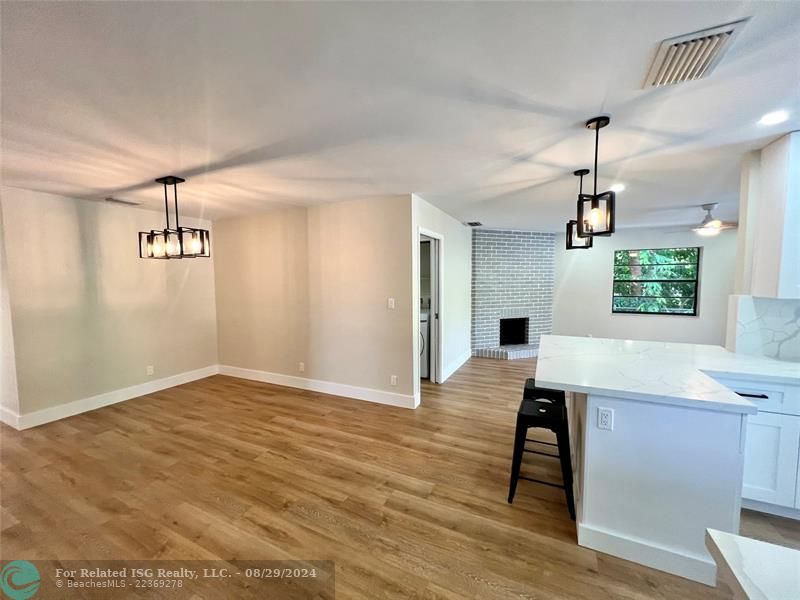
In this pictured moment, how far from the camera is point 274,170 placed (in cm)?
274

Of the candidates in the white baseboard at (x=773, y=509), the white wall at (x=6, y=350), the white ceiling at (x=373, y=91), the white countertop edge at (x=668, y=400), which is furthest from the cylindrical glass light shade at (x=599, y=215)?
the white wall at (x=6, y=350)

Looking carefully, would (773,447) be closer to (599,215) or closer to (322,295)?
(599,215)

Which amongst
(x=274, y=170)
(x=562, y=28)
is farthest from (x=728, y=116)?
(x=274, y=170)

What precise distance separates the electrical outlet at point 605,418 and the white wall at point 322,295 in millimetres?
2168

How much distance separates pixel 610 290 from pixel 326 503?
22.0ft

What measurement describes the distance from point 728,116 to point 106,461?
16.7 feet

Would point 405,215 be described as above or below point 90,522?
above

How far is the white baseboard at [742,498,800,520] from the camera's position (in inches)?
80.3

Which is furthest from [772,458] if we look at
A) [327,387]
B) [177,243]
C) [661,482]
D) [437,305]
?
[177,243]

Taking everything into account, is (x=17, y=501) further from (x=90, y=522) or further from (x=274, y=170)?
(x=274, y=170)

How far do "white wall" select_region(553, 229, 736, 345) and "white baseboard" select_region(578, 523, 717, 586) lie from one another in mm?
5787

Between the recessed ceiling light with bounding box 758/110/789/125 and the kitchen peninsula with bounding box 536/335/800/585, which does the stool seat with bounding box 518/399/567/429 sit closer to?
the kitchen peninsula with bounding box 536/335/800/585

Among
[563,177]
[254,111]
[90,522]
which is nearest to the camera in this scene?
[254,111]

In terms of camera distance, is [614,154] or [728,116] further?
[614,154]
